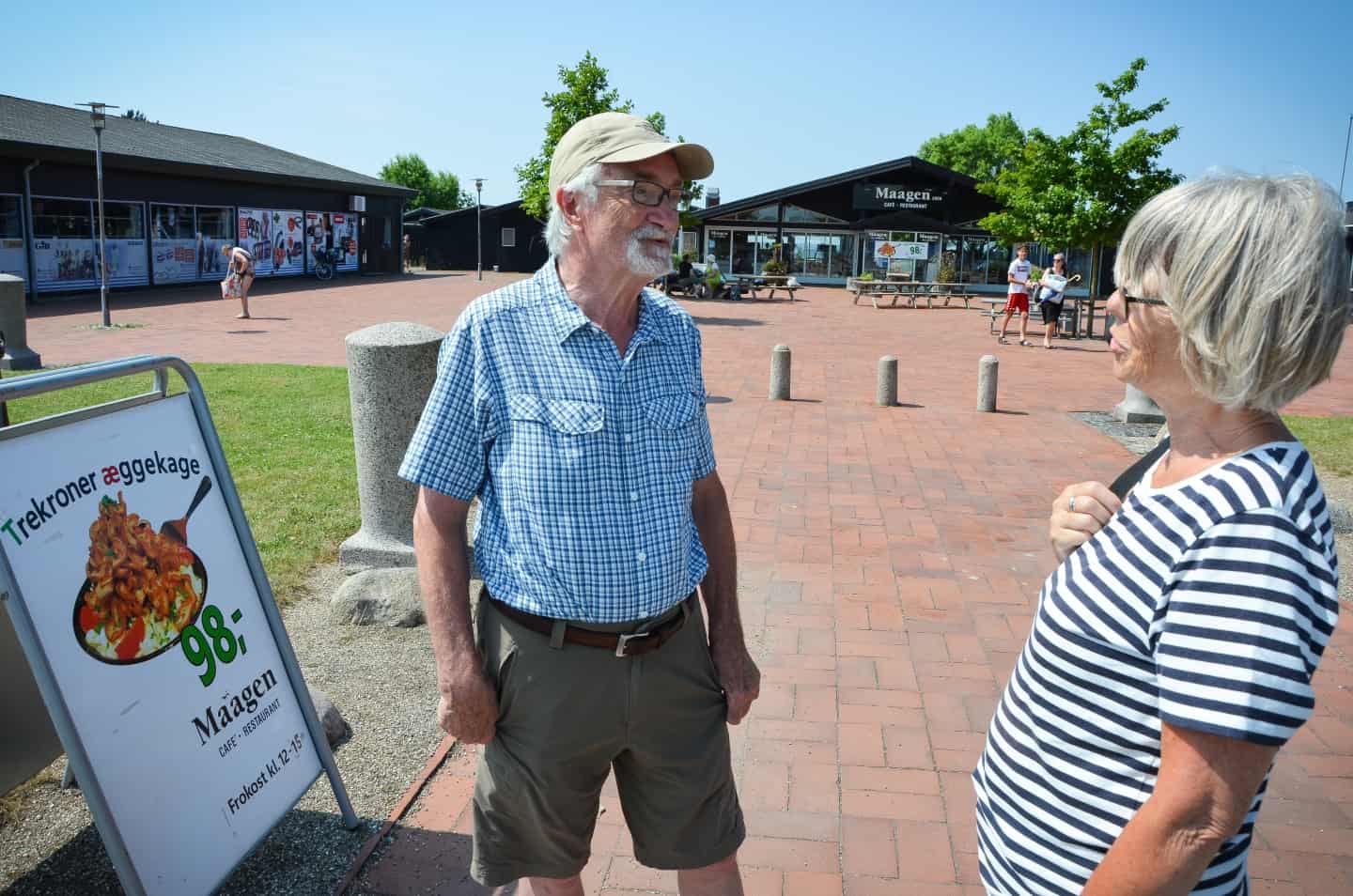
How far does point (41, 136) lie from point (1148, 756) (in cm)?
2642

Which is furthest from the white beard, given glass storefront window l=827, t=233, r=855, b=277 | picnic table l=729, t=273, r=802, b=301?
glass storefront window l=827, t=233, r=855, b=277

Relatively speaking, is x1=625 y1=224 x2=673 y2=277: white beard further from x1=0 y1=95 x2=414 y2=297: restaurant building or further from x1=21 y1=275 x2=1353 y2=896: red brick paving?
x1=0 y1=95 x2=414 y2=297: restaurant building

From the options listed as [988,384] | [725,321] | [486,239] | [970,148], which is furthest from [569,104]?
[970,148]

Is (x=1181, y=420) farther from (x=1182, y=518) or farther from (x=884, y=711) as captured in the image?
(x=884, y=711)

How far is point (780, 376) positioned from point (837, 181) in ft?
100

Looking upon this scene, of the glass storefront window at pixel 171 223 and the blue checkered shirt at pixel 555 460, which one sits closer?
the blue checkered shirt at pixel 555 460

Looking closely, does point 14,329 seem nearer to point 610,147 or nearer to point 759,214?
point 610,147

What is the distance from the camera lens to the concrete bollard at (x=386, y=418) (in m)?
5.21

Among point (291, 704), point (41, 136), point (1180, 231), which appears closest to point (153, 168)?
point (41, 136)

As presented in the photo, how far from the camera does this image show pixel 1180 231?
143cm

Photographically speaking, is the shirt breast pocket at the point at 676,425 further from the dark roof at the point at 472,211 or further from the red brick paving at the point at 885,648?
the dark roof at the point at 472,211

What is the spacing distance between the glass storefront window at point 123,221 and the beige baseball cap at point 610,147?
2751 cm

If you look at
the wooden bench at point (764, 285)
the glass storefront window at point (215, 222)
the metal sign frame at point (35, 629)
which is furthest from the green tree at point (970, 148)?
the metal sign frame at point (35, 629)

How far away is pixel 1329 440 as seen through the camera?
33.2 feet
